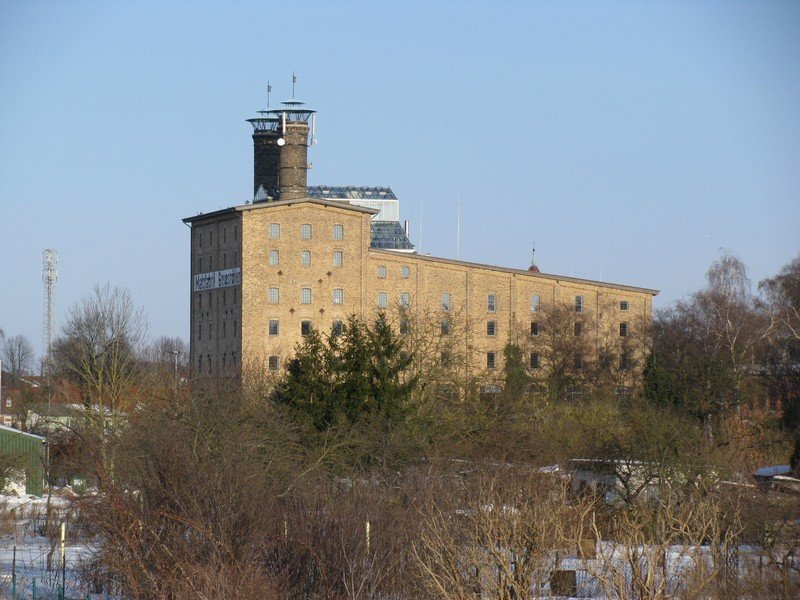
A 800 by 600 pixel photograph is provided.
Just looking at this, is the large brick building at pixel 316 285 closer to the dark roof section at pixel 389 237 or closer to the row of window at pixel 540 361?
the row of window at pixel 540 361

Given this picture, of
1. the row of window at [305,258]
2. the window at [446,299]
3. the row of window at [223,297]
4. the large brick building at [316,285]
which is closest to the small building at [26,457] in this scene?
the large brick building at [316,285]

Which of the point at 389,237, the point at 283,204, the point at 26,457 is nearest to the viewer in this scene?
the point at 26,457

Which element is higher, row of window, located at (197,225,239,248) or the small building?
row of window, located at (197,225,239,248)

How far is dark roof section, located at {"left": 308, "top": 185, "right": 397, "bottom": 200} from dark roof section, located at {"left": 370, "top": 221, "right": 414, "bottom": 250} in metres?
5.18

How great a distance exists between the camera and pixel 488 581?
1753cm

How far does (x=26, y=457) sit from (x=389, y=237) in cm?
6022

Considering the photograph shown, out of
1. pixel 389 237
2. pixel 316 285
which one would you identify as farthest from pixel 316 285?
pixel 389 237

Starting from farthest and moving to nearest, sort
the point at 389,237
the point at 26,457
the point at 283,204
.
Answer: the point at 389,237
the point at 283,204
the point at 26,457

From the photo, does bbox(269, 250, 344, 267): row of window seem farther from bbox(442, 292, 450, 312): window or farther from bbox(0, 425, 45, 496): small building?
bbox(0, 425, 45, 496): small building

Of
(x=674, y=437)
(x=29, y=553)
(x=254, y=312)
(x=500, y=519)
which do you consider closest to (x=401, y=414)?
(x=674, y=437)

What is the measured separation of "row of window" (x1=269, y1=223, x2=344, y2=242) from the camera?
8525cm

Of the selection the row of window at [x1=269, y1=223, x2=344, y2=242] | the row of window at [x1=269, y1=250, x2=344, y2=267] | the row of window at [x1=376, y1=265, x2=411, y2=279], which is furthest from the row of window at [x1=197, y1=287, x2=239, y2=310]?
the row of window at [x1=376, y1=265, x2=411, y2=279]

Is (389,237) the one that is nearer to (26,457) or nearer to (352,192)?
(352,192)

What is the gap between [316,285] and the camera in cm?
8581
